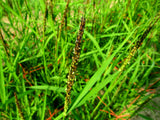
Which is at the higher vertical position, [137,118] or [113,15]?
[113,15]

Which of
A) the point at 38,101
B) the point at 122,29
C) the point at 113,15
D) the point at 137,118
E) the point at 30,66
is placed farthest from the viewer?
the point at 113,15

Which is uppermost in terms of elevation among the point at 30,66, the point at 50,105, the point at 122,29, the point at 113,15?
the point at 113,15

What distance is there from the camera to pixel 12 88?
1040 mm

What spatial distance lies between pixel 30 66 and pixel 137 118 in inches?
42.6

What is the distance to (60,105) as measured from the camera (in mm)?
1045

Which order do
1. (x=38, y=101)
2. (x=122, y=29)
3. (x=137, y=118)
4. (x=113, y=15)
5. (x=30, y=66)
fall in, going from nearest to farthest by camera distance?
(x=38, y=101), (x=137, y=118), (x=30, y=66), (x=122, y=29), (x=113, y=15)

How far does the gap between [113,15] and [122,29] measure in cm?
31

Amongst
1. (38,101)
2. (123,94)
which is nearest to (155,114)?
(123,94)

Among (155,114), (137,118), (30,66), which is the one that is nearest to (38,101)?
(30,66)

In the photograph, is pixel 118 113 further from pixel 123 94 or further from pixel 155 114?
pixel 155 114

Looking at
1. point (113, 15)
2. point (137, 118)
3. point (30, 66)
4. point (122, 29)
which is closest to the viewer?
point (137, 118)

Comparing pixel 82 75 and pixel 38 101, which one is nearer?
pixel 38 101

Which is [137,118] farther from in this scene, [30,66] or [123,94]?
[30,66]

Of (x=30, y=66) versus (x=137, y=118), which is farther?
(x=30, y=66)
